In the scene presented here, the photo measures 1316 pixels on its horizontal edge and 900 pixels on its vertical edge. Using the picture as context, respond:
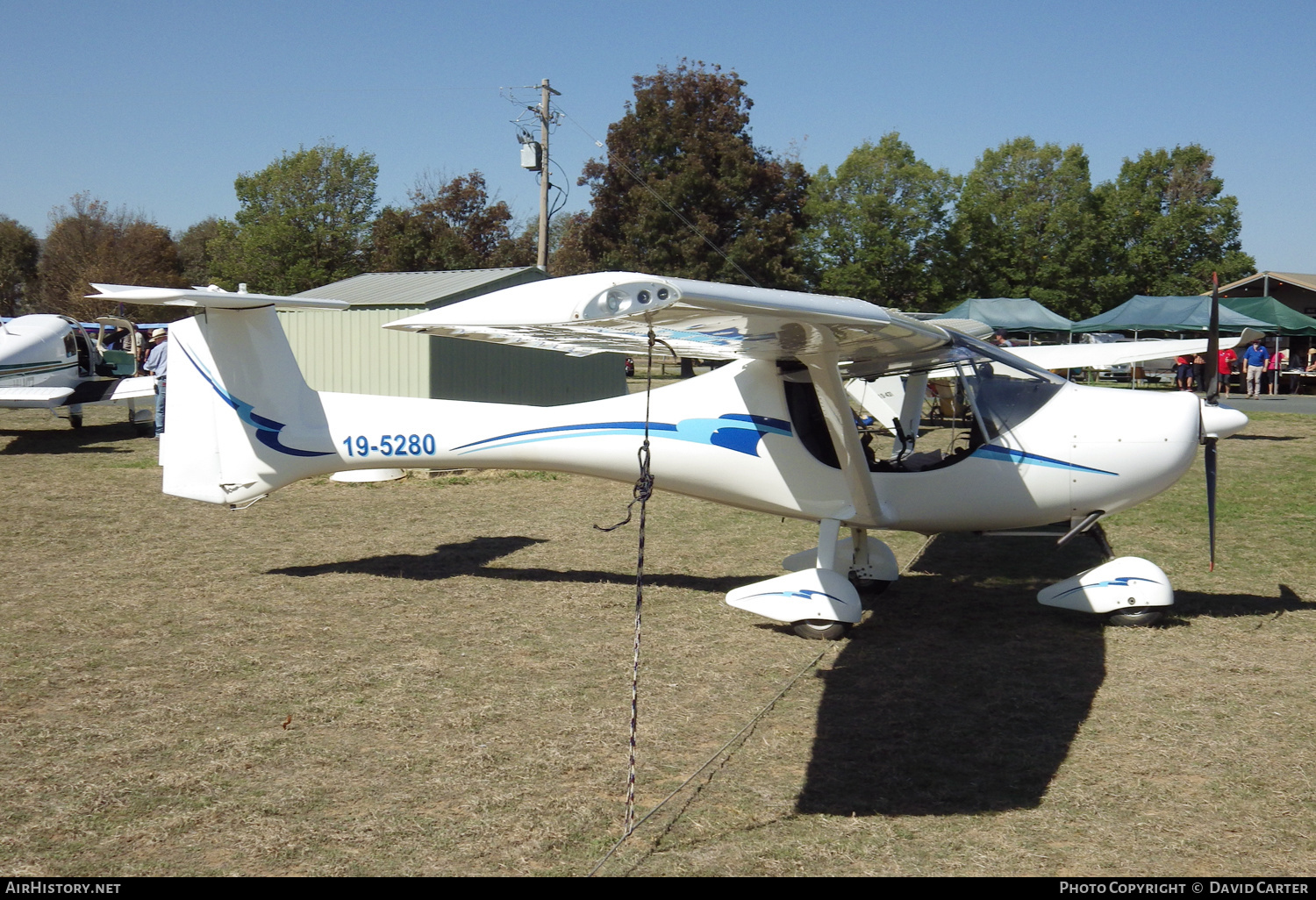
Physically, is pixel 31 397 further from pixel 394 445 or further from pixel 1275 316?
pixel 1275 316

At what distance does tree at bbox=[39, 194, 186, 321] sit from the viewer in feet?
189

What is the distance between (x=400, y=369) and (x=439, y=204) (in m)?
42.1

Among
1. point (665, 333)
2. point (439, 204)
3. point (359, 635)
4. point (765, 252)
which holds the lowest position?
point (359, 635)

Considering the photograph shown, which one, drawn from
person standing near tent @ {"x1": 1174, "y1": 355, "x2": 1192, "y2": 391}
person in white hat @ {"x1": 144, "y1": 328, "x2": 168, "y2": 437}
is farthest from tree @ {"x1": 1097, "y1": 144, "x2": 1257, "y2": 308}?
person in white hat @ {"x1": 144, "y1": 328, "x2": 168, "y2": 437}

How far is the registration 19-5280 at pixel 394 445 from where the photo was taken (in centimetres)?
770

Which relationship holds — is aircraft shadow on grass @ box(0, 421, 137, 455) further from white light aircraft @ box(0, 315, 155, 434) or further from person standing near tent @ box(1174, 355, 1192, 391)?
person standing near tent @ box(1174, 355, 1192, 391)

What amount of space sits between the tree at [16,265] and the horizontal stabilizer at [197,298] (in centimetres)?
7101

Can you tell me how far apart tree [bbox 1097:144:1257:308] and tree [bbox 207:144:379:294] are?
146 feet

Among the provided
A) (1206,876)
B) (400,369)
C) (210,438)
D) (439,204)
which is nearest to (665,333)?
(1206,876)

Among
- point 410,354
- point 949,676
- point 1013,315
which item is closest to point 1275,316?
point 1013,315

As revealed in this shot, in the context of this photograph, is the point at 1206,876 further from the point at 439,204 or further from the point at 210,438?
the point at 439,204

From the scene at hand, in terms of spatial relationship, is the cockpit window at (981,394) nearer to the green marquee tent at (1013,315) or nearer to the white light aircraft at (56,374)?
the white light aircraft at (56,374)

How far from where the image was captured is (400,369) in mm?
14594

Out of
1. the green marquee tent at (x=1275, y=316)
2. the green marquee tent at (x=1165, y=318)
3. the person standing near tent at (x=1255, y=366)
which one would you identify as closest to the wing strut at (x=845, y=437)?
the person standing near tent at (x=1255, y=366)
